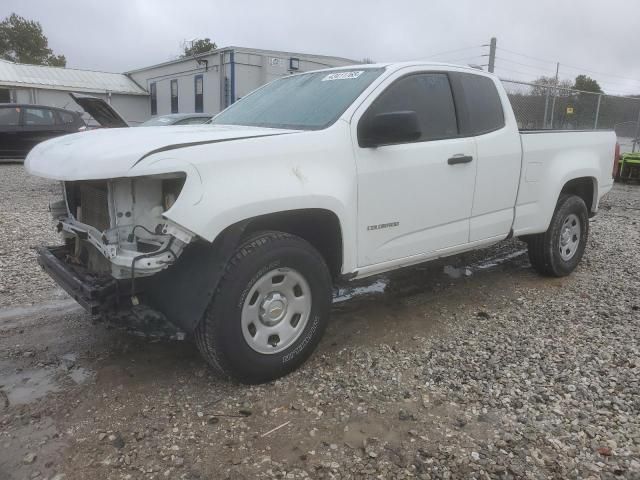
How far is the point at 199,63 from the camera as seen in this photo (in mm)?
21000

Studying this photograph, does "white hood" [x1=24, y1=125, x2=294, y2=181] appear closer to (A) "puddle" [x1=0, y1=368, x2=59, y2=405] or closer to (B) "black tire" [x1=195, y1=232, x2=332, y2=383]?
(B) "black tire" [x1=195, y1=232, x2=332, y2=383]

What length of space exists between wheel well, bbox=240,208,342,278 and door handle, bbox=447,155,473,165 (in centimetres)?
114

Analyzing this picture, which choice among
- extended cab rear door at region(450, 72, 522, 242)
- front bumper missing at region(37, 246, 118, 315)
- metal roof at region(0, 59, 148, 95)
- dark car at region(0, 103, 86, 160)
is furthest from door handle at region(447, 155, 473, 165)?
metal roof at region(0, 59, 148, 95)

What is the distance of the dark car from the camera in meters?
13.6

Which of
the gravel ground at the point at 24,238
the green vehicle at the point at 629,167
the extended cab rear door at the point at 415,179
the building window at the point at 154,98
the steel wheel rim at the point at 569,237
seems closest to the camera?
the extended cab rear door at the point at 415,179

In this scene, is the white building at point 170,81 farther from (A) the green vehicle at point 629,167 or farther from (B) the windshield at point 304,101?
(B) the windshield at point 304,101

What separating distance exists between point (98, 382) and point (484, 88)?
372 cm

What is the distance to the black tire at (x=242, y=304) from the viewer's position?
288 centimetres

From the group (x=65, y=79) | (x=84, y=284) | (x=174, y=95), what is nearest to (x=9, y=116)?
(x=174, y=95)

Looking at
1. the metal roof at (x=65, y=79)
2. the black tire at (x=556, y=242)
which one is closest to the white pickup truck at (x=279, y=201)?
the black tire at (x=556, y=242)

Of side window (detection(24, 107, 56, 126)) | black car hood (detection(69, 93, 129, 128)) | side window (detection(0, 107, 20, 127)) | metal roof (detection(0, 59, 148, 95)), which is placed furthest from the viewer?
metal roof (detection(0, 59, 148, 95))

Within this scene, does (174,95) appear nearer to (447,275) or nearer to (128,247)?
(447,275)

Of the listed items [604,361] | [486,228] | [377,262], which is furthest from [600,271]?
[377,262]

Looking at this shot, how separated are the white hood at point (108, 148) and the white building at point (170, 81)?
1664 cm
